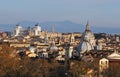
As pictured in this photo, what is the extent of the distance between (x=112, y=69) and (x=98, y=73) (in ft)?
3.42

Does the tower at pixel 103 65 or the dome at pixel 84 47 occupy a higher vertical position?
the tower at pixel 103 65

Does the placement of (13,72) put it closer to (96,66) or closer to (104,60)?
(96,66)

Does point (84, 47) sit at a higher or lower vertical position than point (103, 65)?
lower

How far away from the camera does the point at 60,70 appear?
4028 cm

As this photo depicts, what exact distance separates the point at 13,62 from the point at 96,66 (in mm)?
6445

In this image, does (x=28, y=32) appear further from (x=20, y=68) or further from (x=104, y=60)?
(x=20, y=68)

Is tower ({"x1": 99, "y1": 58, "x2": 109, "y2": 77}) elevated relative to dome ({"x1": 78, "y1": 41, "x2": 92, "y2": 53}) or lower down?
elevated

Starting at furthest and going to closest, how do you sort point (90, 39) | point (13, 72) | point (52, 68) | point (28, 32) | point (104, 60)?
1. point (28, 32)
2. point (90, 39)
3. point (104, 60)
4. point (52, 68)
5. point (13, 72)

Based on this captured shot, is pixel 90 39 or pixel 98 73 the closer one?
pixel 98 73

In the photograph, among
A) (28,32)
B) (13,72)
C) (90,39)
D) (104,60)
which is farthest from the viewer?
(28,32)

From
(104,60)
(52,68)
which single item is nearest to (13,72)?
(52,68)

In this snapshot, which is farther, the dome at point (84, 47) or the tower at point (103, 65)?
the dome at point (84, 47)

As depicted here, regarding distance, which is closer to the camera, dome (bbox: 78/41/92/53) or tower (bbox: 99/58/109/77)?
tower (bbox: 99/58/109/77)

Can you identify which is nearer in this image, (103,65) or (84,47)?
(103,65)
